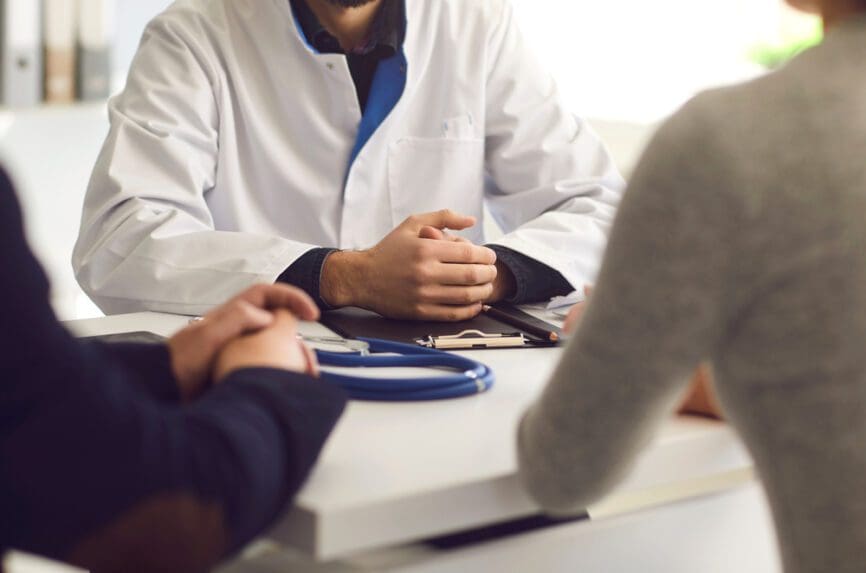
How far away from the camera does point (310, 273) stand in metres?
1.48

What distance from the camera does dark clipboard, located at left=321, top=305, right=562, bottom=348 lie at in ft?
4.31

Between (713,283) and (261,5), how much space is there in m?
1.33

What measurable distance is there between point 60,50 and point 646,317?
215 centimetres

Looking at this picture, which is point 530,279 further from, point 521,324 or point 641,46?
point 641,46

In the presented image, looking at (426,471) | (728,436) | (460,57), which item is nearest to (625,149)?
(460,57)

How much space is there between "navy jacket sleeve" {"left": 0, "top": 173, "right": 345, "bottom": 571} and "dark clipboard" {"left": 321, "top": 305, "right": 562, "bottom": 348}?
57cm

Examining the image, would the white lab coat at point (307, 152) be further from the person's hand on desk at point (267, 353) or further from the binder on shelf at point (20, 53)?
the binder on shelf at point (20, 53)

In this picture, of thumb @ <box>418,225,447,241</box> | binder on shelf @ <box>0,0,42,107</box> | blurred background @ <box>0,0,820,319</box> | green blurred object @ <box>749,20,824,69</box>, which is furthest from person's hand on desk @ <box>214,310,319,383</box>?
green blurred object @ <box>749,20,824,69</box>

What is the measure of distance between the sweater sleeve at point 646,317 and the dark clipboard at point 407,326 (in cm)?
52

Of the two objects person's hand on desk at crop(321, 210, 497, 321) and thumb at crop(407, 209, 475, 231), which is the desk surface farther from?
thumb at crop(407, 209, 475, 231)

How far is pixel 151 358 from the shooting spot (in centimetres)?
88

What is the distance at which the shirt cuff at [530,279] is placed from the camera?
Answer: 154cm

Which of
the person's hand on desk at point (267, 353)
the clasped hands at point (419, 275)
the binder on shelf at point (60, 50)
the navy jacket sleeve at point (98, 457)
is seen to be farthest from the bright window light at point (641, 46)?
the navy jacket sleeve at point (98, 457)

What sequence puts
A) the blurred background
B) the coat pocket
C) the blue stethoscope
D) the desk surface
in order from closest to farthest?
the desk surface → the blue stethoscope → the coat pocket → the blurred background
